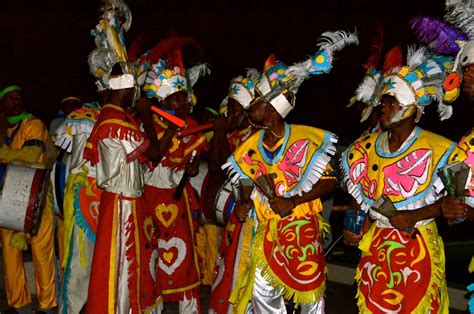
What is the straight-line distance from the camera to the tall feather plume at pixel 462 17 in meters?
4.99

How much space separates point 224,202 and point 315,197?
1691 mm

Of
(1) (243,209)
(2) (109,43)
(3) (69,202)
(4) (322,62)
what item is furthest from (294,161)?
(3) (69,202)

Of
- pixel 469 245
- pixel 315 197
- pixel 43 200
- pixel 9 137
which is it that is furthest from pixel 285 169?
pixel 469 245

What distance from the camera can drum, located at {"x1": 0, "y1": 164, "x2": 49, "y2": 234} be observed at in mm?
7316

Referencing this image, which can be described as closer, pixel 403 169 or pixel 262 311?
pixel 403 169

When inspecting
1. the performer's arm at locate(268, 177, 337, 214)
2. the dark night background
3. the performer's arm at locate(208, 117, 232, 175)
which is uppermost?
the dark night background

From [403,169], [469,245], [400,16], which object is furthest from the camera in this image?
[400,16]

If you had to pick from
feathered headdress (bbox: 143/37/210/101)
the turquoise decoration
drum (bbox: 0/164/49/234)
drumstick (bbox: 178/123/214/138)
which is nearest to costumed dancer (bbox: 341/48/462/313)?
the turquoise decoration

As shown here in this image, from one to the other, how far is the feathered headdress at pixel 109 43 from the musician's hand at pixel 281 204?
167cm

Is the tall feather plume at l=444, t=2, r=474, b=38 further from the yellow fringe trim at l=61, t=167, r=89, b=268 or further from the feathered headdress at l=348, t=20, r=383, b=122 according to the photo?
the yellow fringe trim at l=61, t=167, r=89, b=268

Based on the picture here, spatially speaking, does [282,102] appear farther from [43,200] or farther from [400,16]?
[400,16]

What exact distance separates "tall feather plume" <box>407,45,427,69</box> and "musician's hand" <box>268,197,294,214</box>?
1.19 metres

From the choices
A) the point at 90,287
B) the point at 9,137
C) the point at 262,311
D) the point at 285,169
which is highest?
the point at 9,137

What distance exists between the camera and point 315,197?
5.74m
